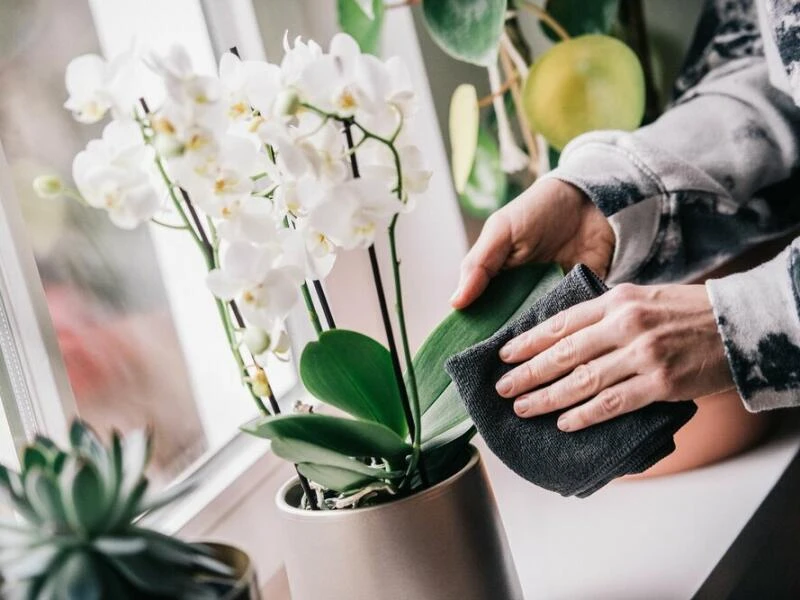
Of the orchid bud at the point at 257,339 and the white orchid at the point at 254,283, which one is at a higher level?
the white orchid at the point at 254,283

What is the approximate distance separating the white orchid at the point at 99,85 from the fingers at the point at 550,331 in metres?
0.33

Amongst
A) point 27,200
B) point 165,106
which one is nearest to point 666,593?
point 165,106

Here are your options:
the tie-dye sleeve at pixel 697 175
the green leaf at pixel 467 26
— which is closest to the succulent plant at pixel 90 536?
the tie-dye sleeve at pixel 697 175

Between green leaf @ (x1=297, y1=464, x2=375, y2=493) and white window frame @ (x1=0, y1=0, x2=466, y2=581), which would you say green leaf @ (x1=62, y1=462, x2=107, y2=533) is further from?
white window frame @ (x1=0, y1=0, x2=466, y2=581)

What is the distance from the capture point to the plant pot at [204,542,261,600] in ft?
1.59

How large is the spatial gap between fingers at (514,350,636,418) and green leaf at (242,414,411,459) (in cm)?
12

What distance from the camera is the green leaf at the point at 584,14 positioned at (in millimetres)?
1190

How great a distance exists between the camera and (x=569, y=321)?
0.73m

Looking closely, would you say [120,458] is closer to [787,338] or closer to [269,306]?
[269,306]

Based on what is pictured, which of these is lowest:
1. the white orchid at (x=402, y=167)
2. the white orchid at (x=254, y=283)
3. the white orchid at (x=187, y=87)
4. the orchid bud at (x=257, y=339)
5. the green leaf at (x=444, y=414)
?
the green leaf at (x=444, y=414)

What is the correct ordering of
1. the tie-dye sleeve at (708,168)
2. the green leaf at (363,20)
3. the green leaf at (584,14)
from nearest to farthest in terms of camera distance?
1. the tie-dye sleeve at (708,168)
2. the green leaf at (363,20)
3. the green leaf at (584,14)

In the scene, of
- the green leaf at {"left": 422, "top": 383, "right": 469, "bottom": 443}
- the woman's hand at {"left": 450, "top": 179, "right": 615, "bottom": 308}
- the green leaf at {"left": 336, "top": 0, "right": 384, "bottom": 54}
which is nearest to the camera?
the green leaf at {"left": 422, "top": 383, "right": 469, "bottom": 443}

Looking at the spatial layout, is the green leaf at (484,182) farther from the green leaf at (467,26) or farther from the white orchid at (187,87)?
the white orchid at (187,87)

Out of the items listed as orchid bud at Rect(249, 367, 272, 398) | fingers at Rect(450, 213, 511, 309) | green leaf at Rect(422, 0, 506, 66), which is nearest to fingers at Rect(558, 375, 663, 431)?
fingers at Rect(450, 213, 511, 309)
